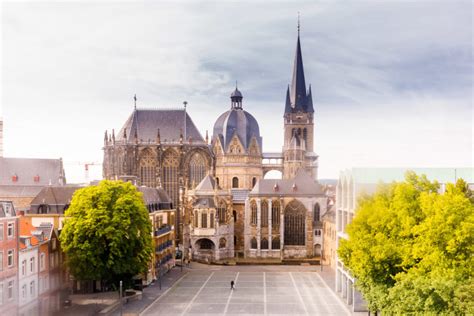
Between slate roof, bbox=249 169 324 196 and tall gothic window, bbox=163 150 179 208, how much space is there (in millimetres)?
14424

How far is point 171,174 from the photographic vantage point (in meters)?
89.3

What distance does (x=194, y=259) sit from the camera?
75688 millimetres

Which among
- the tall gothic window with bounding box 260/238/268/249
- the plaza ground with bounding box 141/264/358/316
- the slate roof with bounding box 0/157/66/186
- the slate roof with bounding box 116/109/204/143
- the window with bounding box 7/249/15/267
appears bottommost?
the plaza ground with bounding box 141/264/358/316

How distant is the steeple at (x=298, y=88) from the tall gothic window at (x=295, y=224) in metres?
31.8

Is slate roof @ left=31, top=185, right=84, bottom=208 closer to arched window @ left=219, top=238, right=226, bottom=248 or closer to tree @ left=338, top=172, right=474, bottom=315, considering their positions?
arched window @ left=219, top=238, right=226, bottom=248

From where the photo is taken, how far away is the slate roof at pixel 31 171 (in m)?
77.6

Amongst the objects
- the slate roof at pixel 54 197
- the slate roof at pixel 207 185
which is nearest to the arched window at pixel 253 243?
the slate roof at pixel 207 185

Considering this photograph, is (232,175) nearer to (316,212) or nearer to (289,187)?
(289,187)

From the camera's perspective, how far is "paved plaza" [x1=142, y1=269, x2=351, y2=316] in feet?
143

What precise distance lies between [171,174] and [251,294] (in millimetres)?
41728

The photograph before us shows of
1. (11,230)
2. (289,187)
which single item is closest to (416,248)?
(11,230)

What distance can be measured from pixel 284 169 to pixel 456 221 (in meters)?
74.7

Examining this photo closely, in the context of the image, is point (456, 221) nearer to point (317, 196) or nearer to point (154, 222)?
point (154, 222)

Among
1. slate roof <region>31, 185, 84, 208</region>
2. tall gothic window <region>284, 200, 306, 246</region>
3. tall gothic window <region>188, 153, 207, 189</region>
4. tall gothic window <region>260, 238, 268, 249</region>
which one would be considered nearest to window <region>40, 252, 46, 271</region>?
slate roof <region>31, 185, 84, 208</region>
